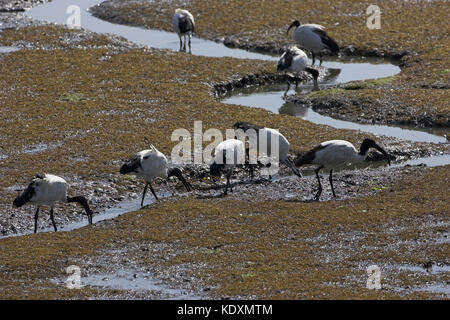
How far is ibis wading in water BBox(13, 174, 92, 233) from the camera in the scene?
16.5m

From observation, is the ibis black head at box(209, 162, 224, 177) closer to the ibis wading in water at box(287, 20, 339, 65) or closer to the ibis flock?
the ibis flock

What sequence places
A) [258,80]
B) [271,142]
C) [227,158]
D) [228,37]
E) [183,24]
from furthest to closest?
[228,37] → [183,24] → [258,80] → [271,142] → [227,158]

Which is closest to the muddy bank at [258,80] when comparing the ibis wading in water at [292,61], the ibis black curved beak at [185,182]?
the ibis wading in water at [292,61]

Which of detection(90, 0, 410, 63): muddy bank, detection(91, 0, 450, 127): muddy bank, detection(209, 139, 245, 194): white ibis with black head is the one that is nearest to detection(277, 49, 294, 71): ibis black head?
detection(91, 0, 450, 127): muddy bank

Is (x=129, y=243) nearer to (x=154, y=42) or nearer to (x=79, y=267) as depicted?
(x=79, y=267)

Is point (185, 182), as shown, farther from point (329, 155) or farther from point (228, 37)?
point (228, 37)

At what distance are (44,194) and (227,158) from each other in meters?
4.11

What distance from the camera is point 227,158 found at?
1872 cm

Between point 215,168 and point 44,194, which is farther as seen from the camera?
point 215,168

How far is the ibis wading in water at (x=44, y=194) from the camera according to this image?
16.5 m

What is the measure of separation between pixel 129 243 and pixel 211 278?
2.43 meters

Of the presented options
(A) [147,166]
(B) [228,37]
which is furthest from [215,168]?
(B) [228,37]

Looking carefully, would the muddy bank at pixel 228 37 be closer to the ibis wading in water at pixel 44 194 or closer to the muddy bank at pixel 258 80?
the muddy bank at pixel 258 80

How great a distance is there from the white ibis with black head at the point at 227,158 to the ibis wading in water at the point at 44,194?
3.03 m
